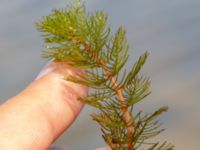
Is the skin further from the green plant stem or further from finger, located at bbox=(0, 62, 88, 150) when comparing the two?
the green plant stem

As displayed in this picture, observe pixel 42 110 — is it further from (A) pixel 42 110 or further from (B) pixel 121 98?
(B) pixel 121 98

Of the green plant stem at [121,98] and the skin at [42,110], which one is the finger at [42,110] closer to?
the skin at [42,110]

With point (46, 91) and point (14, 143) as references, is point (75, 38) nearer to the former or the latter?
point (46, 91)

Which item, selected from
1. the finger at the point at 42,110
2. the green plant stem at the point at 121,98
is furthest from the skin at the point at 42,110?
the green plant stem at the point at 121,98

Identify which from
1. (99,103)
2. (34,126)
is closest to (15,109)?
(34,126)

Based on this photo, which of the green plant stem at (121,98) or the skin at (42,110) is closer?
the green plant stem at (121,98)

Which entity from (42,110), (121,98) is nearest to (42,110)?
(42,110)

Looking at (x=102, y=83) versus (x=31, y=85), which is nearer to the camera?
(x=102, y=83)

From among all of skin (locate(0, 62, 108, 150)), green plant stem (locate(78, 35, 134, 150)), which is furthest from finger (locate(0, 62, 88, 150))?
green plant stem (locate(78, 35, 134, 150))

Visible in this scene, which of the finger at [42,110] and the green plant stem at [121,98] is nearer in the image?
the green plant stem at [121,98]
